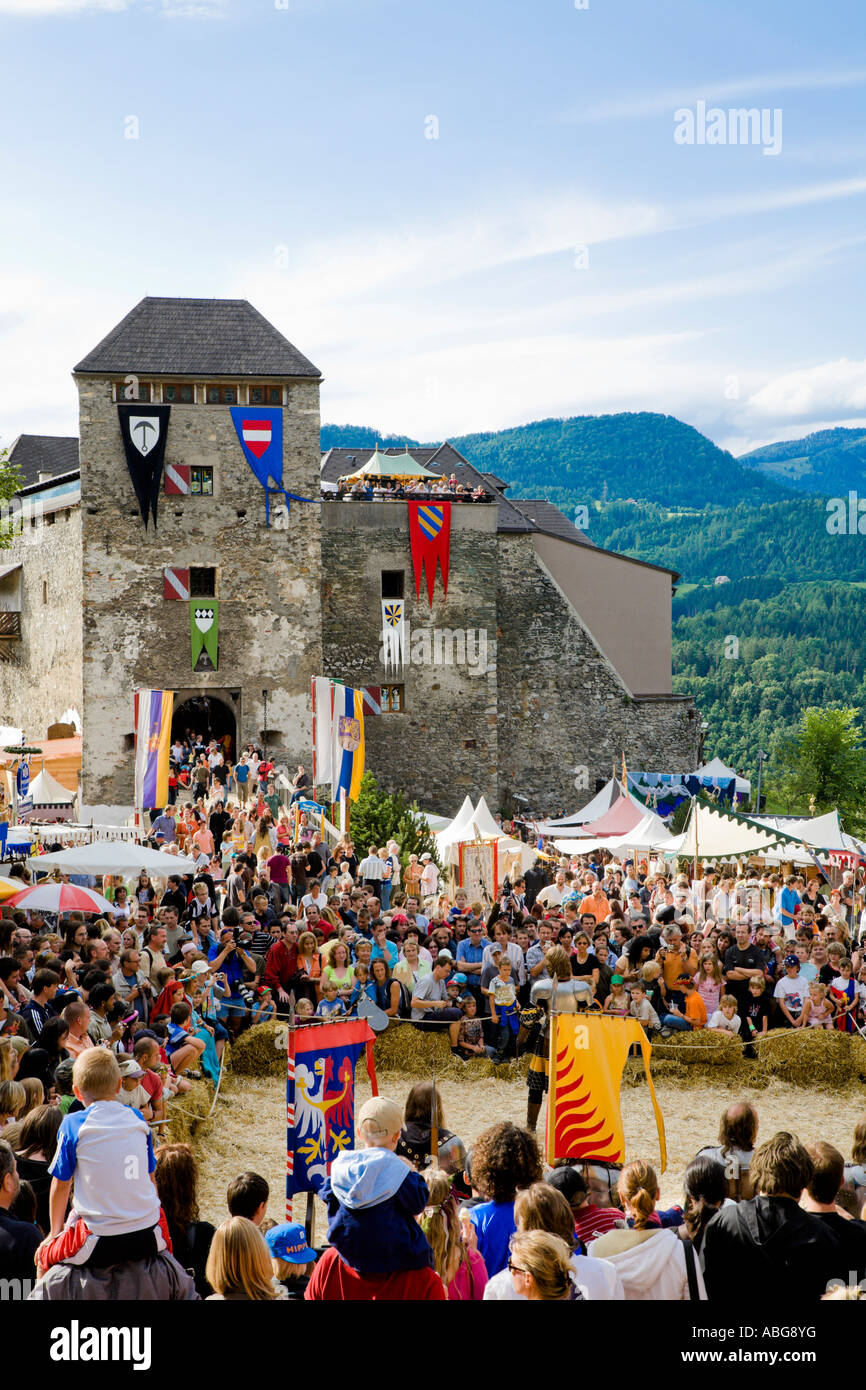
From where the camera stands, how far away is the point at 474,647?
3681 cm

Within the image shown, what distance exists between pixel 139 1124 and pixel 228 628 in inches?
1175

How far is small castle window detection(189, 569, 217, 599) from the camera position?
3394cm

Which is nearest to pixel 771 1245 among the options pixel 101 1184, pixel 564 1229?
pixel 564 1229

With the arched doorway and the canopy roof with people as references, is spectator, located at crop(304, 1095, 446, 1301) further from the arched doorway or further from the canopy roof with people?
the canopy roof with people

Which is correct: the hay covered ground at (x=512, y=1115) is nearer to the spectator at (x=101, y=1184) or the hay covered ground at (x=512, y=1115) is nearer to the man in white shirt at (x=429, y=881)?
the spectator at (x=101, y=1184)

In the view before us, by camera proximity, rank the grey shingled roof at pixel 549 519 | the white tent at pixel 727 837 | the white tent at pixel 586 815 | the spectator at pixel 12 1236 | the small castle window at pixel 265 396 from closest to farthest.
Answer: the spectator at pixel 12 1236
the white tent at pixel 727 837
the white tent at pixel 586 815
the small castle window at pixel 265 396
the grey shingled roof at pixel 549 519

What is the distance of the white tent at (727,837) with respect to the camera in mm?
17781

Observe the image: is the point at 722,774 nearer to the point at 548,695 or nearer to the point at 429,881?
the point at 548,695

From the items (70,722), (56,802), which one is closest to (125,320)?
(70,722)

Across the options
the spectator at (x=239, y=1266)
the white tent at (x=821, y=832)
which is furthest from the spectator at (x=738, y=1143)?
the white tent at (x=821, y=832)

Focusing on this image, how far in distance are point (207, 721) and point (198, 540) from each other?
5144 mm

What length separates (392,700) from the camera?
120 feet

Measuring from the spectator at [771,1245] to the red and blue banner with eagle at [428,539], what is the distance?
105ft

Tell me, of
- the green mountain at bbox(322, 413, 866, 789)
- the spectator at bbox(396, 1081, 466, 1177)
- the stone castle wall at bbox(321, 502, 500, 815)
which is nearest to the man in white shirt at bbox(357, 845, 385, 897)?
the spectator at bbox(396, 1081, 466, 1177)
